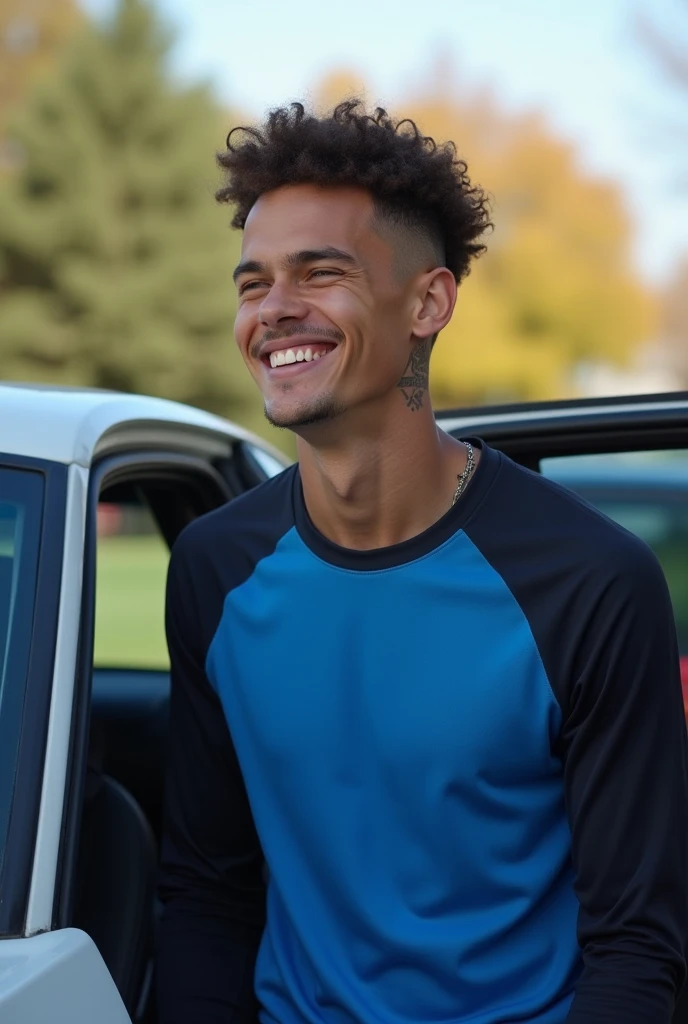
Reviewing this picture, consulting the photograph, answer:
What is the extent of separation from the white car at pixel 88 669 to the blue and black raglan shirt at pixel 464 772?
28 cm

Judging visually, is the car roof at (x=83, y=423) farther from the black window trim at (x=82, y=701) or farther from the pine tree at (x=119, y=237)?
the pine tree at (x=119, y=237)

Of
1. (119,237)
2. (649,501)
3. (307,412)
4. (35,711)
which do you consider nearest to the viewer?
(35,711)

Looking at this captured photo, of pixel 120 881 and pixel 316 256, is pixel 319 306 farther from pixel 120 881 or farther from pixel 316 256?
pixel 120 881

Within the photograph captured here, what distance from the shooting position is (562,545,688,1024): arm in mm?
1908

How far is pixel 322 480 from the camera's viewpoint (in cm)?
222

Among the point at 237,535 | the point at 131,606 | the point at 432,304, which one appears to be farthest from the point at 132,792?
the point at 131,606

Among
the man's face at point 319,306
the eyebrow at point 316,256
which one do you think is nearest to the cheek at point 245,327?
the man's face at point 319,306

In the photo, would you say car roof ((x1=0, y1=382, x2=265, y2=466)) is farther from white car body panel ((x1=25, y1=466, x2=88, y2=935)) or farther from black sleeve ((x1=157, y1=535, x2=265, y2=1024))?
black sleeve ((x1=157, y1=535, x2=265, y2=1024))

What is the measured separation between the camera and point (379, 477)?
218 cm

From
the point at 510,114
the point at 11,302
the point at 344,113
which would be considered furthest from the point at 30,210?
the point at 344,113

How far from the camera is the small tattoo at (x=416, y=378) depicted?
2244 millimetres

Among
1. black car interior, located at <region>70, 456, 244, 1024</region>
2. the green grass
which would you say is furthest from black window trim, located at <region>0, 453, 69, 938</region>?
the green grass

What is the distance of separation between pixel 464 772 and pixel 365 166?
100 cm

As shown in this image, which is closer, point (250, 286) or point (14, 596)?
point (14, 596)
